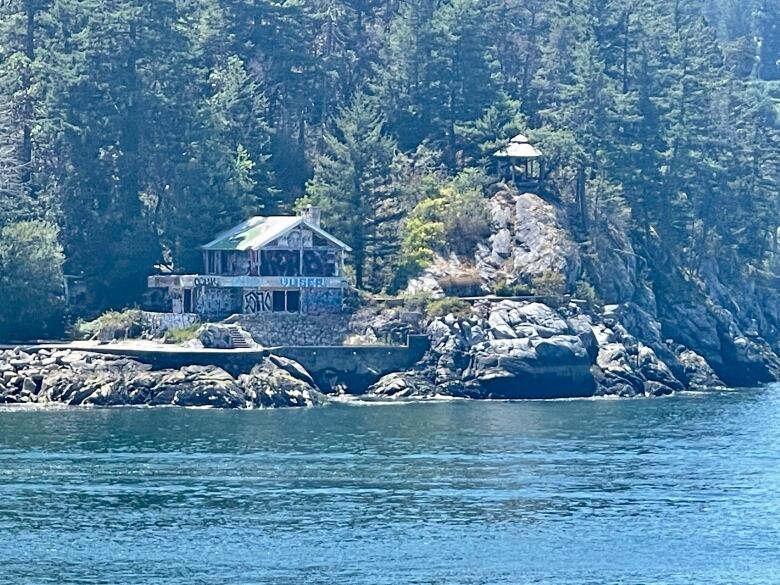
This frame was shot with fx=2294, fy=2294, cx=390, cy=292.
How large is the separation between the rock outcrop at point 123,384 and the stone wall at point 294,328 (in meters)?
5.87

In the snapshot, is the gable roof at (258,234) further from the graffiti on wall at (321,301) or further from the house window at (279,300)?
the graffiti on wall at (321,301)

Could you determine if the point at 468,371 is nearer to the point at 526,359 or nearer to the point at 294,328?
the point at 526,359

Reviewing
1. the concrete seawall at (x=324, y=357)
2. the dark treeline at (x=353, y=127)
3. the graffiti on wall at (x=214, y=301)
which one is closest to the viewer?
the concrete seawall at (x=324, y=357)

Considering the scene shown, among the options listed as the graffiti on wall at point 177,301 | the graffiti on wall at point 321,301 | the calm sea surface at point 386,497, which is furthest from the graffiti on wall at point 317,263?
the calm sea surface at point 386,497

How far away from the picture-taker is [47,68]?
118 m

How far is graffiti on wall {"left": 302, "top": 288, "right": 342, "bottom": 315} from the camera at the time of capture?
113312mm

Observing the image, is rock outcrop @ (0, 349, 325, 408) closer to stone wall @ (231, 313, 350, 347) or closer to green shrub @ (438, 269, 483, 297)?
stone wall @ (231, 313, 350, 347)

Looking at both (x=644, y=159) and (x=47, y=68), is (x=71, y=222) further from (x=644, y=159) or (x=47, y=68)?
(x=644, y=159)

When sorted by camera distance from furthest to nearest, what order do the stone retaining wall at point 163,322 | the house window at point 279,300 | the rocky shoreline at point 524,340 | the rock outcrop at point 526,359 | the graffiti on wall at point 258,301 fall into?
1. the house window at point 279,300
2. the graffiti on wall at point 258,301
3. the rock outcrop at point 526,359
4. the stone retaining wall at point 163,322
5. the rocky shoreline at point 524,340

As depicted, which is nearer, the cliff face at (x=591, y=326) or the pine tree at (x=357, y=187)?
the cliff face at (x=591, y=326)

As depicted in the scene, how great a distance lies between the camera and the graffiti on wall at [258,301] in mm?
112062

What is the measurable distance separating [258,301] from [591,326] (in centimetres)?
1670

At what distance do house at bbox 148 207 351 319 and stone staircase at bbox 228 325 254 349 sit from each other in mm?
3874

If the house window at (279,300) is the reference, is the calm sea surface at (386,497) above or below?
below
